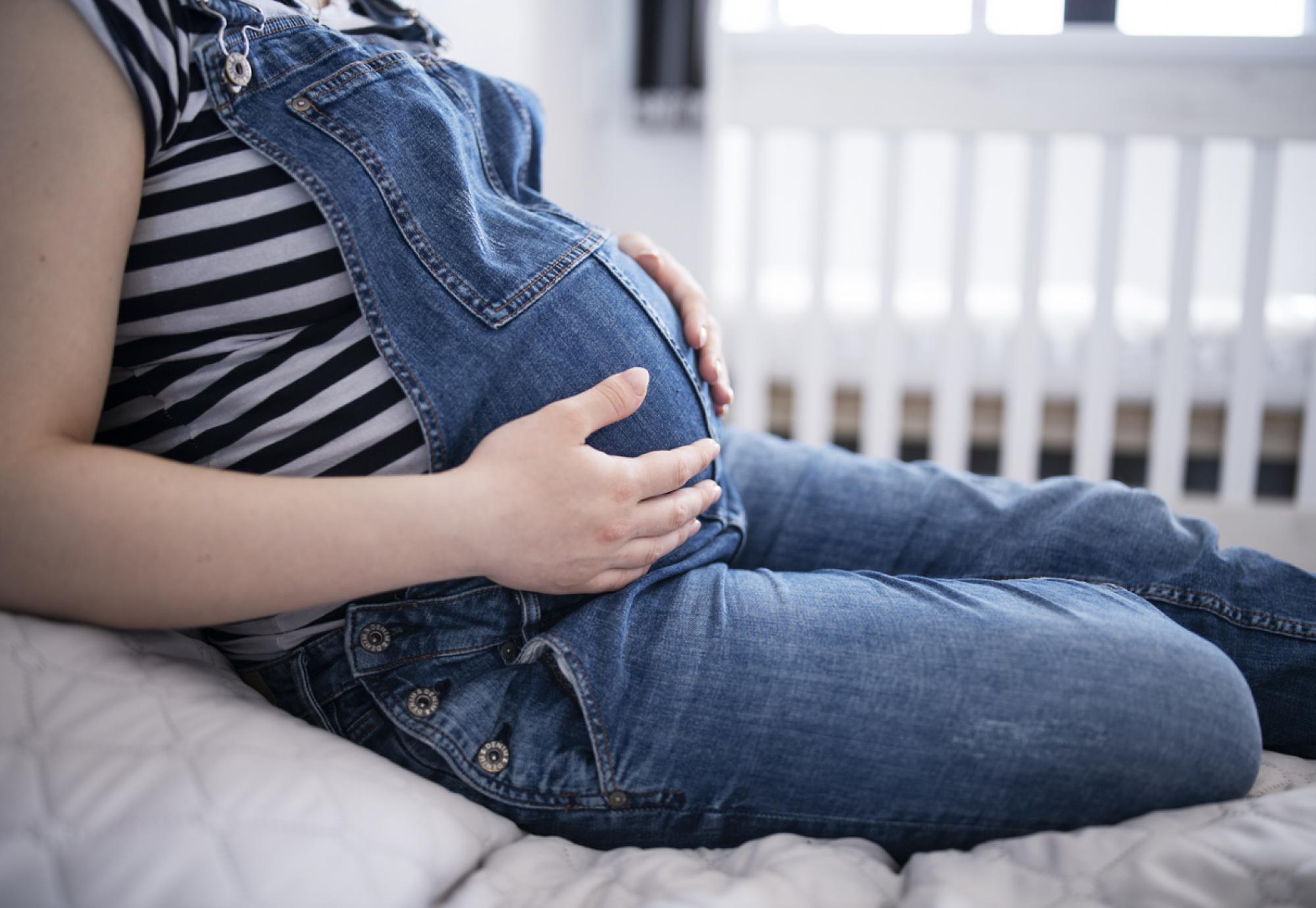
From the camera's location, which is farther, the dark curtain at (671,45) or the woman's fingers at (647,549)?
the dark curtain at (671,45)

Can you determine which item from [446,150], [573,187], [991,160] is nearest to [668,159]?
[573,187]

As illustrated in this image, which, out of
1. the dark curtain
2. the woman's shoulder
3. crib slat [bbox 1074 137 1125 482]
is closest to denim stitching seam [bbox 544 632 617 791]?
the woman's shoulder

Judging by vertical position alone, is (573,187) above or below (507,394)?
above

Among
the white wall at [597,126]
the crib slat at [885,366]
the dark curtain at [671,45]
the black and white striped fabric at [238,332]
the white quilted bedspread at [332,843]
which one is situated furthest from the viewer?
the dark curtain at [671,45]

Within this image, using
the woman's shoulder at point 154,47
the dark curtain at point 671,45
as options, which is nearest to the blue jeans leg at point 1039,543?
the woman's shoulder at point 154,47

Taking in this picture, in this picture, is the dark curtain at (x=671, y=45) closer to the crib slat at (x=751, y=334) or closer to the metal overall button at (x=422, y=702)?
the crib slat at (x=751, y=334)

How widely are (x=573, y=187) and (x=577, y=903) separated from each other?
1872 millimetres

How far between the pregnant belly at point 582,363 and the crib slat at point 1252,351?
130 cm

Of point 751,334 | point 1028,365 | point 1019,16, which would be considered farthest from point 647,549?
point 1019,16

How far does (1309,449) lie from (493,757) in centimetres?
158

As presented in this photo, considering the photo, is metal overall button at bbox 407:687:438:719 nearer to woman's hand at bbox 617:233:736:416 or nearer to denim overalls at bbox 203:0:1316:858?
denim overalls at bbox 203:0:1316:858

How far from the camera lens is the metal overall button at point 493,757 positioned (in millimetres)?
561

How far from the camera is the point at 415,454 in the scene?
57 cm

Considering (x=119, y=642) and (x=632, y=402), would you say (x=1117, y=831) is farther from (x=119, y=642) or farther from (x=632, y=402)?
(x=119, y=642)
